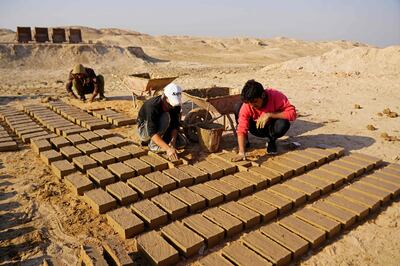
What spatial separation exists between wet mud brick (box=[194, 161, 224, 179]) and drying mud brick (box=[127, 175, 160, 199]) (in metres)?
0.73

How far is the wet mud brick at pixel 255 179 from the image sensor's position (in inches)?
154

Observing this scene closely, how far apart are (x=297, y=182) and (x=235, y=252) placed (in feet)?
5.22

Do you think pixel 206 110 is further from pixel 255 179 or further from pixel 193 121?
pixel 255 179

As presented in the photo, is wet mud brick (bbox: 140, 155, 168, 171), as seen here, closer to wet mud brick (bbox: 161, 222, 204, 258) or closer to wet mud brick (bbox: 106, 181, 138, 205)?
wet mud brick (bbox: 106, 181, 138, 205)

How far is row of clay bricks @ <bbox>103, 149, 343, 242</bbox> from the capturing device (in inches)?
126

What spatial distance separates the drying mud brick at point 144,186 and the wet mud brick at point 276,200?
1157 mm

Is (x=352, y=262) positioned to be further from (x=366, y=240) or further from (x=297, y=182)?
(x=297, y=182)

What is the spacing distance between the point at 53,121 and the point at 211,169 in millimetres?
3823

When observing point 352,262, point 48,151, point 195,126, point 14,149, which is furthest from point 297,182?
point 14,149

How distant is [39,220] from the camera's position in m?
3.32

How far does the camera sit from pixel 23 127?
19.8ft

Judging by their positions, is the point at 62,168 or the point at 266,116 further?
the point at 266,116

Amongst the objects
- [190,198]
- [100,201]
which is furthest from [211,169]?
[100,201]

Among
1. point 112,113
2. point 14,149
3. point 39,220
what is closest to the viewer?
point 39,220
